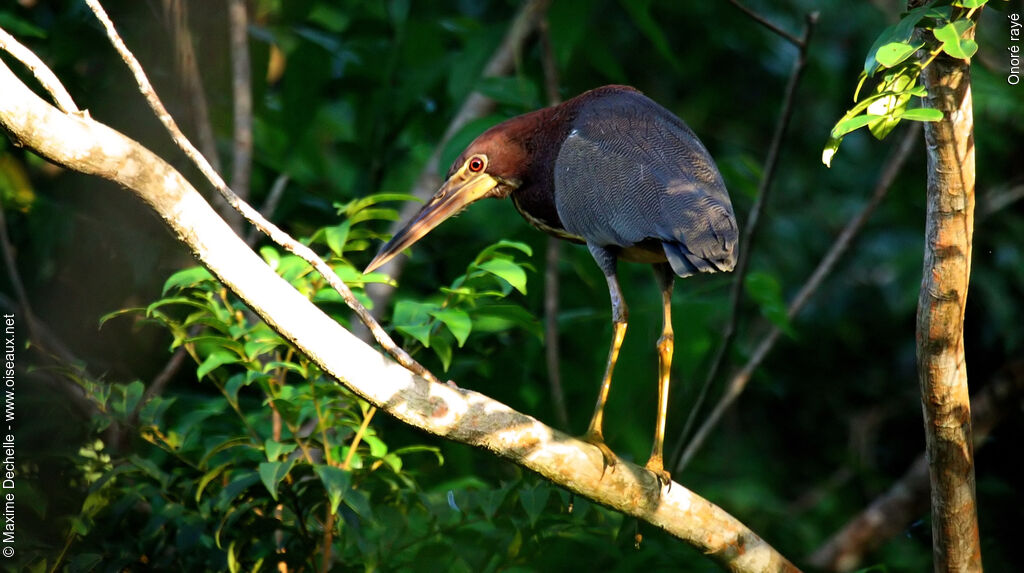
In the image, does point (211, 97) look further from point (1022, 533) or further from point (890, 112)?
point (1022, 533)

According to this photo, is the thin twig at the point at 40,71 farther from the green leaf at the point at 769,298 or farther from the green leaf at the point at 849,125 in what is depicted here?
the green leaf at the point at 769,298

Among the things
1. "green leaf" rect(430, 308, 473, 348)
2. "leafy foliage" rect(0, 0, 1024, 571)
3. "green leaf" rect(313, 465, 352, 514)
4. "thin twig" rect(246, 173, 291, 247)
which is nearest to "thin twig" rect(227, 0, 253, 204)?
"thin twig" rect(246, 173, 291, 247)

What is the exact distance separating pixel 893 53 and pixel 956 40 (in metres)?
0.12

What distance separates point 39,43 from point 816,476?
565cm

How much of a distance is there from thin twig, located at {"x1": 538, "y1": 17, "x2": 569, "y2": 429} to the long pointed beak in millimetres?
422

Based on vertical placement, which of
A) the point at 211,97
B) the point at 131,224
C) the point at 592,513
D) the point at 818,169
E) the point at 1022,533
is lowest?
the point at 592,513

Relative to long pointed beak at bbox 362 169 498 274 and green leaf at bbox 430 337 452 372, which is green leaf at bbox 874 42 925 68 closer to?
green leaf at bbox 430 337 452 372

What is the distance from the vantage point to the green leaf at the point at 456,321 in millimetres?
2467

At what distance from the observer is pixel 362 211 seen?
9.46 feet

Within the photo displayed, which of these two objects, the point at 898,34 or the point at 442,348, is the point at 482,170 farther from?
the point at 898,34

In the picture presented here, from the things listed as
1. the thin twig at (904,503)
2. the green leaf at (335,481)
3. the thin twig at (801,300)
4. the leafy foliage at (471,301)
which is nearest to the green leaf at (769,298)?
the leafy foliage at (471,301)

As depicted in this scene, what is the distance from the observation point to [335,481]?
2270mm

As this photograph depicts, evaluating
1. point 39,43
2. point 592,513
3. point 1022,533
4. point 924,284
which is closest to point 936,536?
point 924,284

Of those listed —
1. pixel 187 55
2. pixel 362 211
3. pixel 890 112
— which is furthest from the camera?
pixel 187 55
